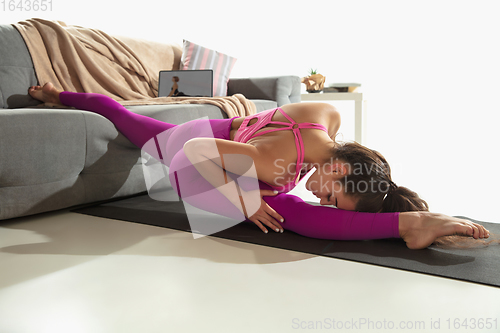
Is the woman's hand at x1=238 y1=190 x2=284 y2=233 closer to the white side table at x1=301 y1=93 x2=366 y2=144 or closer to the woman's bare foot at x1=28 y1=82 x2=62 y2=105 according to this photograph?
the woman's bare foot at x1=28 y1=82 x2=62 y2=105

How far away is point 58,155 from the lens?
1516 mm

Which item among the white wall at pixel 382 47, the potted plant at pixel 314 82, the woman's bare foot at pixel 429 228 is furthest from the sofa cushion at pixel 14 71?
the potted plant at pixel 314 82

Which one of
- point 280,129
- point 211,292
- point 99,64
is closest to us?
point 211,292

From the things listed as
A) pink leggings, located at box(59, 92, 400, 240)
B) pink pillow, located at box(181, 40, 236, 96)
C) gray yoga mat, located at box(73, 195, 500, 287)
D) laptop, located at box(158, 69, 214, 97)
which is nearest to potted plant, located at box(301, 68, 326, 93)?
pink pillow, located at box(181, 40, 236, 96)

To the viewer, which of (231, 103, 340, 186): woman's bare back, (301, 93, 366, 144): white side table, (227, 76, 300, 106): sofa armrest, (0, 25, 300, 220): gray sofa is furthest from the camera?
(301, 93, 366, 144): white side table

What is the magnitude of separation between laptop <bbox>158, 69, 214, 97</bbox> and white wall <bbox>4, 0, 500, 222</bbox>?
0.87 m

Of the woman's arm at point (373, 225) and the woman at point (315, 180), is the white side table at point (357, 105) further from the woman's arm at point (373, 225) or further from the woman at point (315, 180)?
the woman's arm at point (373, 225)

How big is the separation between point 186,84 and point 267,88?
638mm

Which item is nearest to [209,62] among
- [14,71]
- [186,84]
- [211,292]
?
[186,84]

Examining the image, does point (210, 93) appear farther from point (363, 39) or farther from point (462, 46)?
point (462, 46)

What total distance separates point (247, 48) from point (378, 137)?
161cm

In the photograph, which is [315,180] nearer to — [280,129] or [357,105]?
[280,129]

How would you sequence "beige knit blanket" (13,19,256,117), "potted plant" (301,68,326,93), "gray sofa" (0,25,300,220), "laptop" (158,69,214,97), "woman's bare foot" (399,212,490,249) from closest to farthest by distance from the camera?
"woman's bare foot" (399,212,490,249), "gray sofa" (0,25,300,220), "beige knit blanket" (13,19,256,117), "laptop" (158,69,214,97), "potted plant" (301,68,326,93)

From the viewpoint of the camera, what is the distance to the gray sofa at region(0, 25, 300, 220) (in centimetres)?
142
